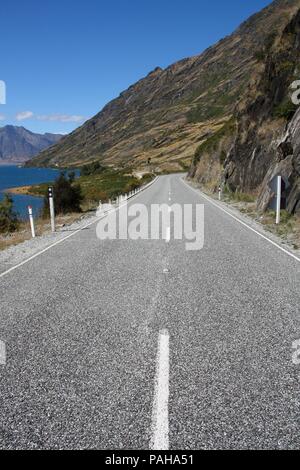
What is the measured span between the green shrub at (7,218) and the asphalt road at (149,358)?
47.7 ft

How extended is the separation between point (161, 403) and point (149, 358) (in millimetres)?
882

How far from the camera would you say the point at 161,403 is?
3.66 metres

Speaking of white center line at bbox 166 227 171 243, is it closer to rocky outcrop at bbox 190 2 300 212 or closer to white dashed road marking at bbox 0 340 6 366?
white dashed road marking at bbox 0 340 6 366

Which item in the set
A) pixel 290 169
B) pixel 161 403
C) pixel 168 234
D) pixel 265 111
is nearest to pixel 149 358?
pixel 161 403

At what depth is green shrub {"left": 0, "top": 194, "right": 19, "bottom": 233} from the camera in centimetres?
2239

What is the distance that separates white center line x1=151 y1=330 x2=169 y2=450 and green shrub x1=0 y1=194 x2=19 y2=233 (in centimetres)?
1895

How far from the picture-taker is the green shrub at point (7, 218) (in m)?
22.4

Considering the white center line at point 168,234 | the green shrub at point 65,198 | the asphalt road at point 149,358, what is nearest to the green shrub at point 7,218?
the green shrub at point 65,198

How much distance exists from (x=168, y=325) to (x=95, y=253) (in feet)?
18.6

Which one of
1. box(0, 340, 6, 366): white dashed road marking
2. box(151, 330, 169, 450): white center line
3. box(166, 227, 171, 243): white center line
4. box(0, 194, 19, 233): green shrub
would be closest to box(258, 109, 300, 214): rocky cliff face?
box(166, 227, 171, 243): white center line

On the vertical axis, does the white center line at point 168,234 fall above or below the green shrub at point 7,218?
above

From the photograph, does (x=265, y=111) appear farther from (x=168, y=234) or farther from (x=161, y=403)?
(x=161, y=403)

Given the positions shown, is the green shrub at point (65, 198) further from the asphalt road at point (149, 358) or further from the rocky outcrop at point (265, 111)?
the asphalt road at point (149, 358)

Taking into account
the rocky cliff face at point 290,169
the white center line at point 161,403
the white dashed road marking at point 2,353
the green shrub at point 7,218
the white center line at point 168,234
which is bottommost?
the green shrub at point 7,218
